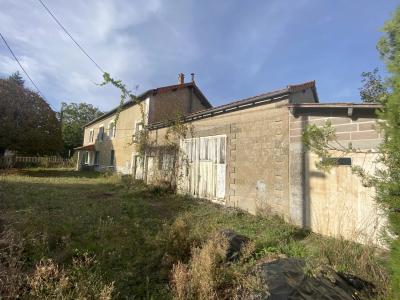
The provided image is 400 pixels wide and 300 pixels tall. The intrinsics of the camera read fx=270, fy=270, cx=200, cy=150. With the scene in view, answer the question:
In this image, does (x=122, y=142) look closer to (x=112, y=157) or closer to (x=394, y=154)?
(x=112, y=157)

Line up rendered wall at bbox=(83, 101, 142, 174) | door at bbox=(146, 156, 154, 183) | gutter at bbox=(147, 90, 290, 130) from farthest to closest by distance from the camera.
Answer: rendered wall at bbox=(83, 101, 142, 174), door at bbox=(146, 156, 154, 183), gutter at bbox=(147, 90, 290, 130)

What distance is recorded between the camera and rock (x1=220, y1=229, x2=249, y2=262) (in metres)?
4.45

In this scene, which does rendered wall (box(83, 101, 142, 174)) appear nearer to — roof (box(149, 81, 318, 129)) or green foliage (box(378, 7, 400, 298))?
roof (box(149, 81, 318, 129))

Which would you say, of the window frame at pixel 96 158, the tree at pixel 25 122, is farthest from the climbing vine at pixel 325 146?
the window frame at pixel 96 158

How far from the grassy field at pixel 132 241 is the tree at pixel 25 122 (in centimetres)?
1249

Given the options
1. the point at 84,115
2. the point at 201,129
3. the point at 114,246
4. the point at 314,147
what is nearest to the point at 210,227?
the point at 114,246

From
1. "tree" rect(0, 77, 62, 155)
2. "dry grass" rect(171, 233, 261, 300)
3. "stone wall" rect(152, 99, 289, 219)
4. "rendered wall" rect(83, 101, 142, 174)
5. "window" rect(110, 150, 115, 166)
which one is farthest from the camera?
"window" rect(110, 150, 115, 166)

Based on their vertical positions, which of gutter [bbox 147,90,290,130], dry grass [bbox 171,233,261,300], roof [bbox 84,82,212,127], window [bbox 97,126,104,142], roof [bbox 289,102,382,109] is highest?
roof [bbox 84,82,212,127]

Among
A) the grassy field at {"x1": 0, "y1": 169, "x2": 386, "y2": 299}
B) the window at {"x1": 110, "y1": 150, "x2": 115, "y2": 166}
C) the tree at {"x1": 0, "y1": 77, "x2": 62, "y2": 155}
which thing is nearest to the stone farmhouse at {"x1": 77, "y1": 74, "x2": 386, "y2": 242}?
the grassy field at {"x1": 0, "y1": 169, "x2": 386, "y2": 299}

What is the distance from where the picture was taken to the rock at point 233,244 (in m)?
4.45

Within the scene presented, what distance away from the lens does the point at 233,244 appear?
15.4 ft

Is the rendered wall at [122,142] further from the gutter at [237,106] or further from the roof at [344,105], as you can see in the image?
the roof at [344,105]

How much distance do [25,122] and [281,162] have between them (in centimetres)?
1990

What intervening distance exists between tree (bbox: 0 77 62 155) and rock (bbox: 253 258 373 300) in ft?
70.1
